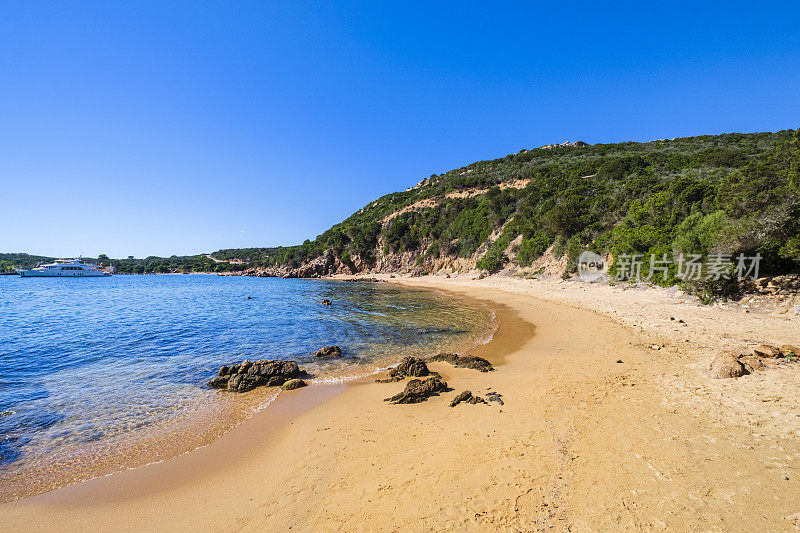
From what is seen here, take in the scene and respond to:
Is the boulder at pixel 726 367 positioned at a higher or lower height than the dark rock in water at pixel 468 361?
higher

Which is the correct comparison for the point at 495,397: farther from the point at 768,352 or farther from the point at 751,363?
the point at 768,352

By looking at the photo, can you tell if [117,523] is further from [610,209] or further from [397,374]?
[610,209]

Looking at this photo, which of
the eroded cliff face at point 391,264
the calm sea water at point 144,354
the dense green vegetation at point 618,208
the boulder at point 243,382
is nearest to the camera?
the calm sea water at point 144,354

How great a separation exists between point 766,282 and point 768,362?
1225 cm

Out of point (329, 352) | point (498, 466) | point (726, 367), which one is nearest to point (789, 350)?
point (726, 367)

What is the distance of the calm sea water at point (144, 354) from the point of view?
7504mm

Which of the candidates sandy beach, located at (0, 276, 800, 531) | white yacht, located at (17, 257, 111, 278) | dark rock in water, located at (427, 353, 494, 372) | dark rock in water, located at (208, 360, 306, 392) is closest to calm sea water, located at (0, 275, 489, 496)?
dark rock in water, located at (208, 360, 306, 392)

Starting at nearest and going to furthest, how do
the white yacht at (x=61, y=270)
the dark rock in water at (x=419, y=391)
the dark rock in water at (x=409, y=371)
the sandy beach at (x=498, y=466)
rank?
the sandy beach at (x=498, y=466), the dark rock in water at (x=419, y=391), the dark rock in water at (x=409, y=371), the white yacht at (x=61, y=270)

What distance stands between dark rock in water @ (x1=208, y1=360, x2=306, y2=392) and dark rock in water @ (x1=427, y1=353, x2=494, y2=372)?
17.2 ft

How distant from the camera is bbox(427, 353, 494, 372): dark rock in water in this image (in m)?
10.6

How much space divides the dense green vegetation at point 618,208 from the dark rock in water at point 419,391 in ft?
58.6

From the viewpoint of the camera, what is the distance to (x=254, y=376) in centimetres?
1006

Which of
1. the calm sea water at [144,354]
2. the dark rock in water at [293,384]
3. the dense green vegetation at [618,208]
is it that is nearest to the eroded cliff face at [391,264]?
the dense green vegetation at [618,208]

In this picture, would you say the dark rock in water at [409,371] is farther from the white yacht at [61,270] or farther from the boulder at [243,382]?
the white yacht at [61,270]
